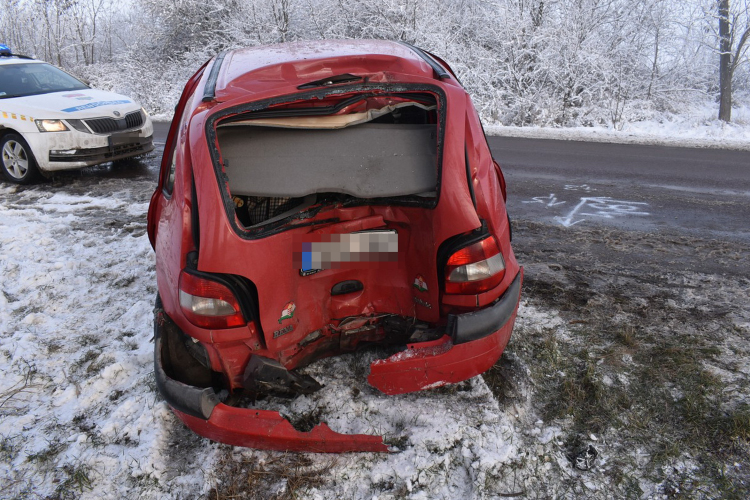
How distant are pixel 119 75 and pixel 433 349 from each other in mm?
26688

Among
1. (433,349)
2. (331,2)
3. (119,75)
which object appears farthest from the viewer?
(119,75)

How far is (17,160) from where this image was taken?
7414 mm

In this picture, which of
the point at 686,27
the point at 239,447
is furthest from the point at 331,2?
the point at 239,447

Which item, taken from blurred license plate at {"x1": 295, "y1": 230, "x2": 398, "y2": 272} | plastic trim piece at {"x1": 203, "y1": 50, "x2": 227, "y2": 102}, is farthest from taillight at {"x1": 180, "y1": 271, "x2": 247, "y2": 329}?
plastic trim piece at {"x1": 203, "y1": 50, "x2": 227, "y2": 102}

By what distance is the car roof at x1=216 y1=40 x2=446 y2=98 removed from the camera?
2635 millimetres

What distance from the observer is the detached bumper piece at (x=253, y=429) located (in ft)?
7.40

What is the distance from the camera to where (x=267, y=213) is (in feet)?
10.2

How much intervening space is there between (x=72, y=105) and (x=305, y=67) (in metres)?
6.32

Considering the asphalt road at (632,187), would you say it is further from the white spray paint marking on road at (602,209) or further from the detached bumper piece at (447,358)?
the detached bumper piece at (447,358)

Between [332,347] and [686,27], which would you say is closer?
[332,347]

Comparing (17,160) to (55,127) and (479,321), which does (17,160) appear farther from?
(479,321)

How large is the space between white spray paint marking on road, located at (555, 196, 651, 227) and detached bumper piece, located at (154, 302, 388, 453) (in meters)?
4.07

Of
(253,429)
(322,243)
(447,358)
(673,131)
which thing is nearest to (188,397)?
(253,429)

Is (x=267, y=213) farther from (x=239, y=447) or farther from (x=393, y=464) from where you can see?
(x=393, y=464)
